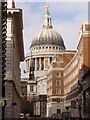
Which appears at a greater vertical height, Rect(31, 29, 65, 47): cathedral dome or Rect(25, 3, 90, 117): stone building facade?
Rect(31, 29, 65, 47): cathedral dome

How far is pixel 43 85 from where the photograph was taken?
169 m

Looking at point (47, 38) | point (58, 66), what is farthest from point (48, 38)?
point (58, 66)

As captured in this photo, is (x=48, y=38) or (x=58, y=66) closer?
(x=58, y=66)

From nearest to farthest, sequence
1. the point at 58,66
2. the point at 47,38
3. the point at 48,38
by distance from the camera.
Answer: the point at 58,66 < the point at 47,38 < the point at 48,38

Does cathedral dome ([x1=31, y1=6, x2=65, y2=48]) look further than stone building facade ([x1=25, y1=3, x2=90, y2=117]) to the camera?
Yes

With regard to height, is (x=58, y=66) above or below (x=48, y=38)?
below

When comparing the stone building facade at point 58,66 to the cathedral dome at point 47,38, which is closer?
the stone building facade at point 58,66

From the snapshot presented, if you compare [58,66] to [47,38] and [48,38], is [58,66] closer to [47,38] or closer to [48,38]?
[47,38]

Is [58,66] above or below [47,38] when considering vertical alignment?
below

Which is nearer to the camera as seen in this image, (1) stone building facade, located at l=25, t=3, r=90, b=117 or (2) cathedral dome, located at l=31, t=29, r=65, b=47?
(1) stone building facade, located at l=25, t=3, r=90, b=117

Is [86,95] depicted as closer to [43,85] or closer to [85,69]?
[85,69]

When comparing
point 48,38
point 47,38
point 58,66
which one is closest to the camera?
point 58,66

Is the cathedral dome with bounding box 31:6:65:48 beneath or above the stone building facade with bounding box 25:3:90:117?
above

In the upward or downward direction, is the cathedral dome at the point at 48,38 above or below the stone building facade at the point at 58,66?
above
